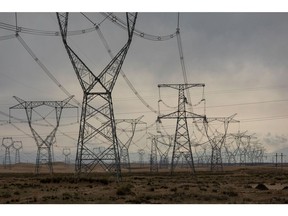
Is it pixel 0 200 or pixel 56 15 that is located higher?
pixel 56 15

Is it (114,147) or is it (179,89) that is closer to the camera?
(114,147)

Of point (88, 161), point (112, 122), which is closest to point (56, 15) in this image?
point (112, 122)

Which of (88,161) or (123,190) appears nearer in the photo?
(123,190)

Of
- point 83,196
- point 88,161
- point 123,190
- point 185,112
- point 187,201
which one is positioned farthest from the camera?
point 185,112

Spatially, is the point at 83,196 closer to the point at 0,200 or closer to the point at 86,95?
the point at 0,200

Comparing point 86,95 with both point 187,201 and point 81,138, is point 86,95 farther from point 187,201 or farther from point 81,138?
point 187,201

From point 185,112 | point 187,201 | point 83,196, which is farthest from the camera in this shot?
point 185,112

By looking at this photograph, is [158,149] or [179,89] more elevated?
[179,89]

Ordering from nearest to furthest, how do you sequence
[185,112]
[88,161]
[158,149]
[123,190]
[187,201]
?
[187,201]
[123,190]
[88,161]
[185,112]
[158,149]

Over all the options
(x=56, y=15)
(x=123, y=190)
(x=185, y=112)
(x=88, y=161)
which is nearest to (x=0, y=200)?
(x=123, y=190)

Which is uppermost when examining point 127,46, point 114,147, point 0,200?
point 127,46
